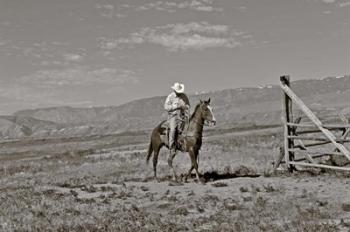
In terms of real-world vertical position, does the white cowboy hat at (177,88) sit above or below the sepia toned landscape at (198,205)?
above

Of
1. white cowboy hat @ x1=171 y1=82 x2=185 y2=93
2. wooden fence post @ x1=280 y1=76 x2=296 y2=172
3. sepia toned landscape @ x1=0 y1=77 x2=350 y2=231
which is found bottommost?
sepia toned landscape @ x1=0 y1=77 x2=350 y2=231

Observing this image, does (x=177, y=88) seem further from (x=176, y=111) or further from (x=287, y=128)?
(x=287, y=128)

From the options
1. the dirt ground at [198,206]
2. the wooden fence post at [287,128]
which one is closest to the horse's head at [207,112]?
the dirt ground at [198,206]

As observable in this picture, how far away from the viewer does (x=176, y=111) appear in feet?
59.3

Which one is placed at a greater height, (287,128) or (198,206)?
(287,128)

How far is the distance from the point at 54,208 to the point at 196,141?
5658 millimetres

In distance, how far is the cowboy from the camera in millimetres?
17953

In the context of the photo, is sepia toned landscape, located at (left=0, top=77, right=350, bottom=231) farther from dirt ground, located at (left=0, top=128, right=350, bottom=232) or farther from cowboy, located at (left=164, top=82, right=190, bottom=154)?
cowboy, located at (left=164, top=82, right=190, bottom=154)

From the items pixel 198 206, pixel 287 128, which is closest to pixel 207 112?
pixel 287 128

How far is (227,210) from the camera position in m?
12.8

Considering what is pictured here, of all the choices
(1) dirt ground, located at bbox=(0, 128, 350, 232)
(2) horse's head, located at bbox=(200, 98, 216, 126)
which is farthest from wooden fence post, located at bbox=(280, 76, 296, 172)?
(2) horse's head, located at bbox=(200, 98, 216, 126)

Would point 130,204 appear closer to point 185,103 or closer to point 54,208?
point 54,208

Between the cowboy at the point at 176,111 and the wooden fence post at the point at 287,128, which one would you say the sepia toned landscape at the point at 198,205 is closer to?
the wooden fence post at the point at 287,128

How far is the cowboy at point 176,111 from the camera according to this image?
17953mm
